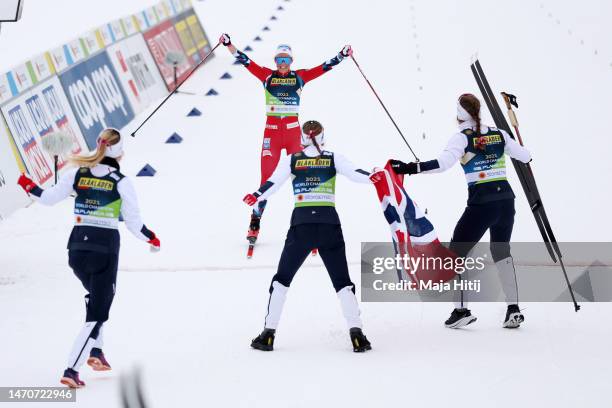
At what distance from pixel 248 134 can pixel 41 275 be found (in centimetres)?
655

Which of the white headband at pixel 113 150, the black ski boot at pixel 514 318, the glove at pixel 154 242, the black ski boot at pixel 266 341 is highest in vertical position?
the white headband at pixel 113 150

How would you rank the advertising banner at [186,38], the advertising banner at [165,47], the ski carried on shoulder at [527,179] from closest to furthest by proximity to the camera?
1. the ski carried on shoulder at [527,179]
2. the advertising banner at [165,47]
3. the advertising banner at [186,38]

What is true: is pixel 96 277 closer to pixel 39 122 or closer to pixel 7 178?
pixel 7 178

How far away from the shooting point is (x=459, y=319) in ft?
26.9

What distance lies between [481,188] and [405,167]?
687 mm

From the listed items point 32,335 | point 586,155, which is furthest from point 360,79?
point 32,335

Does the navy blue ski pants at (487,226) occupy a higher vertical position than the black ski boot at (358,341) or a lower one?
higher

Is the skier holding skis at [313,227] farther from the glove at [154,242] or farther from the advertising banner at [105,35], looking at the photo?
the advertising banner at [105,35]

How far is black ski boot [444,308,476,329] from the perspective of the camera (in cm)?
816

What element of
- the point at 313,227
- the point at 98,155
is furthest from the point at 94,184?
the point at 313,227

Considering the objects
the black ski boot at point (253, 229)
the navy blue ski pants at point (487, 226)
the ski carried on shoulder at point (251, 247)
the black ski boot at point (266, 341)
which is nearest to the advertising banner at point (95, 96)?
the black ski boot at point (253, 229)

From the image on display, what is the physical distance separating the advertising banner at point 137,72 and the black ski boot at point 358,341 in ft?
31.8

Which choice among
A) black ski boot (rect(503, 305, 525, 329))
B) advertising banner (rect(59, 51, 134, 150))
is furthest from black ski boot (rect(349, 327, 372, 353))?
advertising banner (rect(59, 51, 134, 150))

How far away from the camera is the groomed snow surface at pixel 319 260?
6.92 meters
